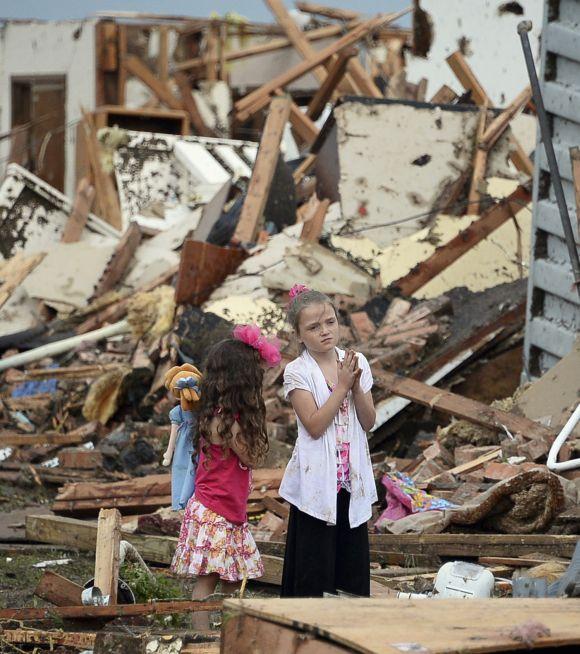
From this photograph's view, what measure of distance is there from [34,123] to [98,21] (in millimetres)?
2455

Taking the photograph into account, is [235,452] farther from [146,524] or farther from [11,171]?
[11,171]

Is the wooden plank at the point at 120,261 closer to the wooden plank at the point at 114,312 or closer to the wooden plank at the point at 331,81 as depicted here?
the wooden plank at the point at 114,312

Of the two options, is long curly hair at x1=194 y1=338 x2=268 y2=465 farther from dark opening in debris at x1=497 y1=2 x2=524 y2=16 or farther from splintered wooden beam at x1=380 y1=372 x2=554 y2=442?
dark opening in debris at x1=497 y1=2 x2=524 y2=16

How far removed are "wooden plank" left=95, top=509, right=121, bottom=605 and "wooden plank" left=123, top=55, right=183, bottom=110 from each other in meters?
18.1

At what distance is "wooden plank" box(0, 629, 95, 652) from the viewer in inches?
191

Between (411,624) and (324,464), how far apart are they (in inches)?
54.9

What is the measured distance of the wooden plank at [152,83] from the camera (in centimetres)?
2256

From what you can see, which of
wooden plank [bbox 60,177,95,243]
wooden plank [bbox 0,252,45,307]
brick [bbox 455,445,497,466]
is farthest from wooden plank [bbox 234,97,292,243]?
brick [bbox 455,445,497,466]

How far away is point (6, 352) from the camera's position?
1307cm

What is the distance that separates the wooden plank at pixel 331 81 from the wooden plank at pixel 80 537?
389 inches

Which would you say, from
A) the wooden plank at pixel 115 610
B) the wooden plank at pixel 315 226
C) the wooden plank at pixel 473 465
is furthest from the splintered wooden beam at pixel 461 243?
the wooden plank at pixel 115 610

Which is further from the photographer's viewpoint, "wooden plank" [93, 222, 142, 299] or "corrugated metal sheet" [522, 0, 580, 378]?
"wooden plank" [93, 222, 142, 299]

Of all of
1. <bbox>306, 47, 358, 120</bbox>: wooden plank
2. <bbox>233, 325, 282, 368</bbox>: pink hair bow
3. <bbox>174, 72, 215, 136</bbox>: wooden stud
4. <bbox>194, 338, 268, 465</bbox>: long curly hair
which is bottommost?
<bbox>194, 338, 268, 465</bbox>: long curly hair

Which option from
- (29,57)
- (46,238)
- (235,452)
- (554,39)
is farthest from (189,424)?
(29,57)
